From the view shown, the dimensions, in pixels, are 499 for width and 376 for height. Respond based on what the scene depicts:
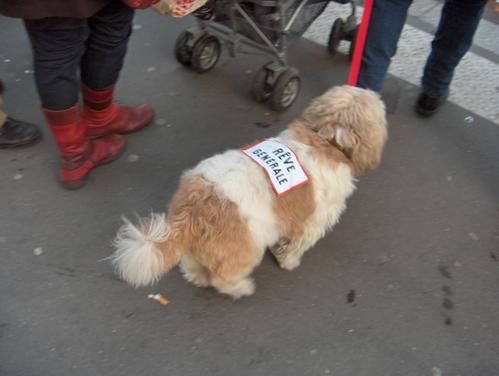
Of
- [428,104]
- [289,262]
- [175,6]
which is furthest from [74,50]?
[428,104]

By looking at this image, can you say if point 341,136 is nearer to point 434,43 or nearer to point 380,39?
point 380,39

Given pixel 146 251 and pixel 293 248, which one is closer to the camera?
pixel 146 251

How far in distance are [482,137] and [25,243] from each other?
3.01 meters

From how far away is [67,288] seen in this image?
217 centimetres

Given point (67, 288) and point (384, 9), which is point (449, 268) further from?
point (67, 288)

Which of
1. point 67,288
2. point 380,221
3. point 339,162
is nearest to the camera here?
point 339,162

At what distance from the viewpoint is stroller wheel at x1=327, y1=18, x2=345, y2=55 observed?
11.5 feet

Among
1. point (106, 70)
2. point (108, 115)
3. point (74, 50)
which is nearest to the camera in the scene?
point (74, 50)

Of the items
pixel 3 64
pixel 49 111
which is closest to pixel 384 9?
pixel 49 111

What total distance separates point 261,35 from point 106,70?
104 cm

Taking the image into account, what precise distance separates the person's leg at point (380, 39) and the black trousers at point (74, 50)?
1.33 m

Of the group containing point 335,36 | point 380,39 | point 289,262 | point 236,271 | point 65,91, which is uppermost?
point 380,39

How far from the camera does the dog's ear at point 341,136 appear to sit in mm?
1876

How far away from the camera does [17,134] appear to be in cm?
278
